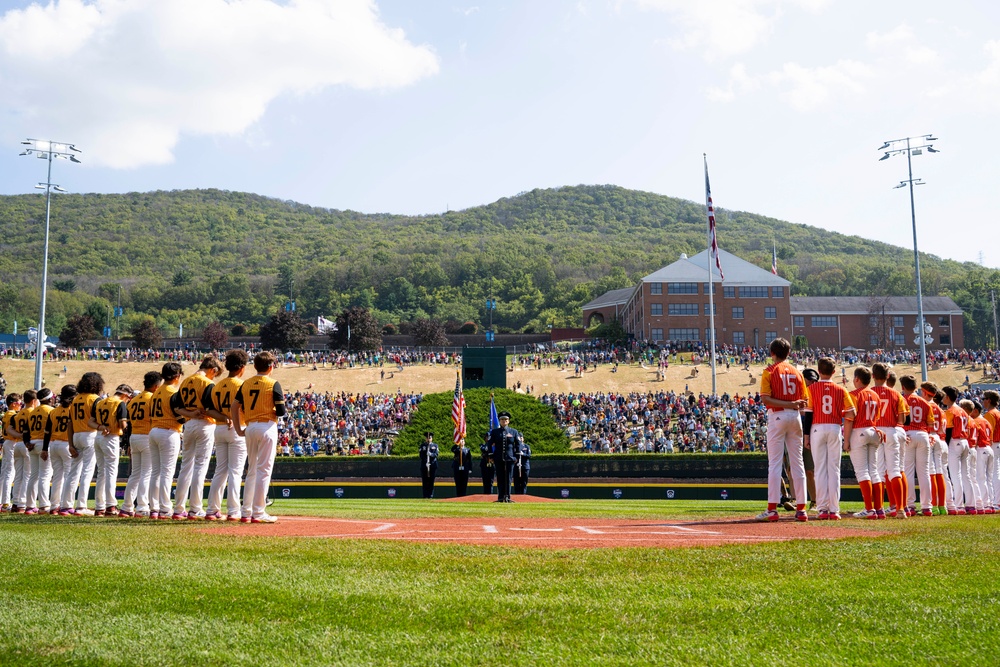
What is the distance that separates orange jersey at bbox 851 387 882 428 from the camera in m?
12.0

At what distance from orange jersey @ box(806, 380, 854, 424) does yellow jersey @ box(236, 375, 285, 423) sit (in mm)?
7017

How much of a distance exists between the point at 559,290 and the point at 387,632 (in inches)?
5668

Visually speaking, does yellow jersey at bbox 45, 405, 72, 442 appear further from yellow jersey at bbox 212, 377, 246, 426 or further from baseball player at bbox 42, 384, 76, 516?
yellow jersey at bbox 212, 377, 246, 426

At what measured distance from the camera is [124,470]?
30.6m

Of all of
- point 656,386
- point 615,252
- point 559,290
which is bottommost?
point 656,386

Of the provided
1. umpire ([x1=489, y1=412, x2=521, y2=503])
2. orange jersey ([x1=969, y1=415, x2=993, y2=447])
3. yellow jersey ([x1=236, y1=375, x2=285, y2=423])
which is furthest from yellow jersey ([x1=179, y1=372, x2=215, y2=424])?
orange jersey ([x1=969, y1=415, x2=993, y2=447])

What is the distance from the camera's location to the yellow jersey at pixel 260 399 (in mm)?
10742

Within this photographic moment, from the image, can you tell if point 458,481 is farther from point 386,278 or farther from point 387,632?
point 386,278

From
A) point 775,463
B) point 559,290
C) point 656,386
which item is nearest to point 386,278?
point 559,290

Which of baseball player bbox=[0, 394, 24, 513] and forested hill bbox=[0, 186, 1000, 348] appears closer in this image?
baseball player bbox=[0, 394, 24, 513]

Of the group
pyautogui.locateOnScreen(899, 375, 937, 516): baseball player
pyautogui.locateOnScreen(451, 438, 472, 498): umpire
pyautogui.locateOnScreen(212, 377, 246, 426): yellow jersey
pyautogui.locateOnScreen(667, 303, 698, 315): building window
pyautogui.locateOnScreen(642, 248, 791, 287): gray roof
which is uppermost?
pyautogui.locateOnScreen(642, 248, 791, 287): gray roof

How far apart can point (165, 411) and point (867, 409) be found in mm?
10028

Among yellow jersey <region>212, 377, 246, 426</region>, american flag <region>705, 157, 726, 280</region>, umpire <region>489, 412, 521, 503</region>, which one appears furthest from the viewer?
american flag <region>705, 157, 726, 280</region>

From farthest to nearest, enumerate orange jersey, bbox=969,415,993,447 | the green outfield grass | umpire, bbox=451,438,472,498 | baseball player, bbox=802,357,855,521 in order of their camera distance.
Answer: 1. umpire, bbox=451,438,472,498
2. orange jersey, bbox=969,415,993,447
3. baseball player, bbox=802,357,855,521
4. the green outfield grass
